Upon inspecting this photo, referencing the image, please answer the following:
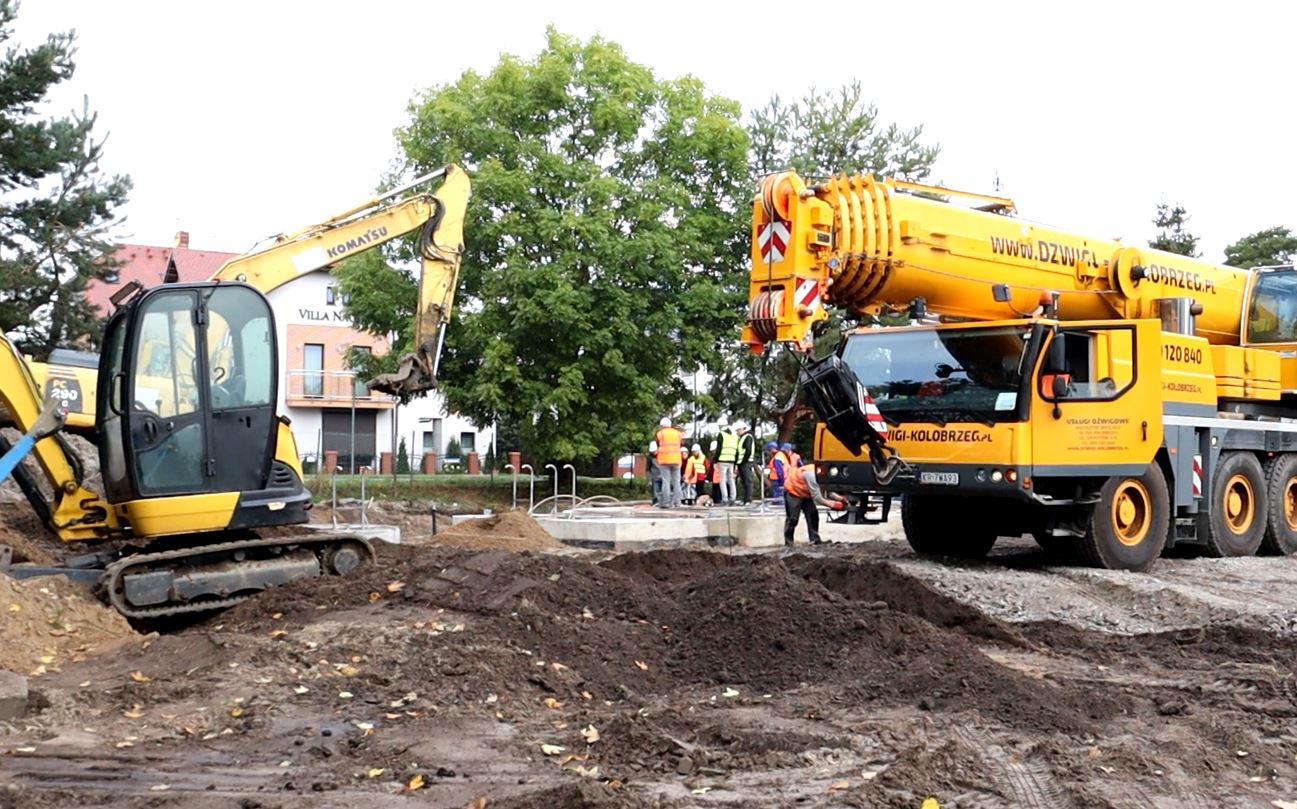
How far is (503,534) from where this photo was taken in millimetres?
16344

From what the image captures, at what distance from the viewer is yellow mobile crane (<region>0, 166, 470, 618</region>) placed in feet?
32.5

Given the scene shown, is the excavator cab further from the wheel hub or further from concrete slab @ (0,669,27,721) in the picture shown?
the wheel hub

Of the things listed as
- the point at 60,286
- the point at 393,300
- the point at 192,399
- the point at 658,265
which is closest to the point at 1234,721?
the point at 192,399

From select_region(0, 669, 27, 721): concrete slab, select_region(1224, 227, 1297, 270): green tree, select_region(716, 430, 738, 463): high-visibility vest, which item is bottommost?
select_region(0, 669, 27, 721): concrete slab

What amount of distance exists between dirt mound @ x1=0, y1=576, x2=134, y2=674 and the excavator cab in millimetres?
721

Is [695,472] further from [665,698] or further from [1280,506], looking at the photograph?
[665,698]

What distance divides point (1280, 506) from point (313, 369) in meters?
40.2

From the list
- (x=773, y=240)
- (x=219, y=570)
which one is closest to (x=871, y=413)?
(x=773, y=240)

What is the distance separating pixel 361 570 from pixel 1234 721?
6455 millimetres

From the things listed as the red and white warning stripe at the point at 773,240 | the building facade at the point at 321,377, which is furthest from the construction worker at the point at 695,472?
the building facade at the point at 321,377

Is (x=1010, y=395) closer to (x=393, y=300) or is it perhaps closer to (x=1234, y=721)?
(x=1234, y=721)

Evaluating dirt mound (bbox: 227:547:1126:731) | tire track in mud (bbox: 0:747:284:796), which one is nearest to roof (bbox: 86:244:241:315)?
dirt mound (bbox: 227:547:1126:731)

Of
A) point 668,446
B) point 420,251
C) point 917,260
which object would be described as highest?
point 420,251

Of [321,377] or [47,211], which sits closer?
[47,211]
